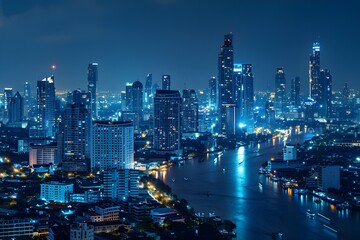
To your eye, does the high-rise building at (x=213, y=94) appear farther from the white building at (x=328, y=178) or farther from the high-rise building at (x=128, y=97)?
the white building at (x=328, y=178)

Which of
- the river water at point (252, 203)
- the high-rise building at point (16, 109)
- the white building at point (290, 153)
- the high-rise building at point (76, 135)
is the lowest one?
the river water at point (252, 203)

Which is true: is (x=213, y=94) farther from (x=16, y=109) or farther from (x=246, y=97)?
(x=16, y=109)

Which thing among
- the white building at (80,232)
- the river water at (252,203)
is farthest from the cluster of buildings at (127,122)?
the river water at (252,203)

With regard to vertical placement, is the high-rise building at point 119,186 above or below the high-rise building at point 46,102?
below

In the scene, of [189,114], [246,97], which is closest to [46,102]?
[189,114]

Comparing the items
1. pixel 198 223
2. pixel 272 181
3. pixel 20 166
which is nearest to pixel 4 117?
pixel 20 166

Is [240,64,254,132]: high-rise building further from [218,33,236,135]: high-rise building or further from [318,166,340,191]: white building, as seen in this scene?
[318,166,340,191]: white building
